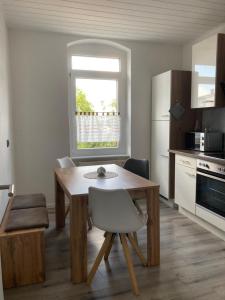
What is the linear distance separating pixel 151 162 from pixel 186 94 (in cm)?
128

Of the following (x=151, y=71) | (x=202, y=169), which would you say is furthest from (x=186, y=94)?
(x=202, y=169)

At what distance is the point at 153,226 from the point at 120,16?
248cm

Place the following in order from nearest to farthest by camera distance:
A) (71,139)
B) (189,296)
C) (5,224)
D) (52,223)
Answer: (189,296) < (5,224) < (52,223) < (71,139)

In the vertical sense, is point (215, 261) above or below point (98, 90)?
below

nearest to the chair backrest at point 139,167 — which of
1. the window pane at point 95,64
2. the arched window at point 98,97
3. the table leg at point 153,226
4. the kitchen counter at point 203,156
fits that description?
the kitchen counter at point 203,156

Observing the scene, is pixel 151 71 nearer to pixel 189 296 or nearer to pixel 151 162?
pixel 151 162

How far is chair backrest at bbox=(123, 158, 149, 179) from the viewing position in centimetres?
308

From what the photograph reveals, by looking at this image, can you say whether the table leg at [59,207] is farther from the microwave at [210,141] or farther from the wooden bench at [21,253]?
the microwave at [210,141]

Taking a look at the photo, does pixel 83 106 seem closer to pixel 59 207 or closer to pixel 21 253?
pixel 59 207

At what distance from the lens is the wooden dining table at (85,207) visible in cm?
198

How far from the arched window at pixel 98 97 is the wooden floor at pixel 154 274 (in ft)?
5.44

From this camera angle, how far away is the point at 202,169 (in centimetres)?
294

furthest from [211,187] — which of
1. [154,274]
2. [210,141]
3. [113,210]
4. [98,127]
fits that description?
[98,127]

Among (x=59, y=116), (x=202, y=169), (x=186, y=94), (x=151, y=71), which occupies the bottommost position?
(x=202, y=169)
